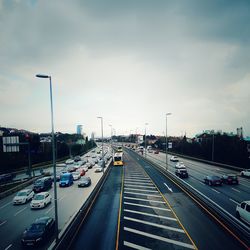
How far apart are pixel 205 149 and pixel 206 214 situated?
49123 mm

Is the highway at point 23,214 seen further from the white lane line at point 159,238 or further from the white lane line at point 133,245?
the white lane line at point 133,245

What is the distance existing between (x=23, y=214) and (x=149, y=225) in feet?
44.0

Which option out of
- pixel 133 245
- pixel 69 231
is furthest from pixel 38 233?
pixel 133 245

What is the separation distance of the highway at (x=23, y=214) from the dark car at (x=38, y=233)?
99cm

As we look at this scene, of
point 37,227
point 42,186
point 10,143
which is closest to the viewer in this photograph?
point 37,227

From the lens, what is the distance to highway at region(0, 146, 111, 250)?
16.2 metres

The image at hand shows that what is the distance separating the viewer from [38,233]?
14641mm

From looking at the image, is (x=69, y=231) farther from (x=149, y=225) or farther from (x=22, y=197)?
(x=22, y=197)

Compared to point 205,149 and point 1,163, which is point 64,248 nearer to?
point 1,163

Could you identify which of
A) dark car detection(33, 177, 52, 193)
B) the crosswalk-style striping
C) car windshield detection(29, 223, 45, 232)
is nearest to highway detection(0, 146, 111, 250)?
car windshield detection(29, 223, 45, 232)

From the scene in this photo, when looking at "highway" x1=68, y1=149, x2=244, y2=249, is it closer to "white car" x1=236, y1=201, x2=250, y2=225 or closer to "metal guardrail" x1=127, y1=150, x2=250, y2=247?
"metal guardrail" x1=127, y1=150, x2=250, y2=247

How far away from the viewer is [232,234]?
1503 cm

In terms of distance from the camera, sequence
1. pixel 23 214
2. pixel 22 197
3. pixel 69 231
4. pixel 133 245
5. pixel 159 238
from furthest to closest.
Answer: pixel 22 197, pixel 23 214, pixel 69 231, pixel 159 238, pixel 133 245

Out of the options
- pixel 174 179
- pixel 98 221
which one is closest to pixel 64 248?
pixel 98 221
